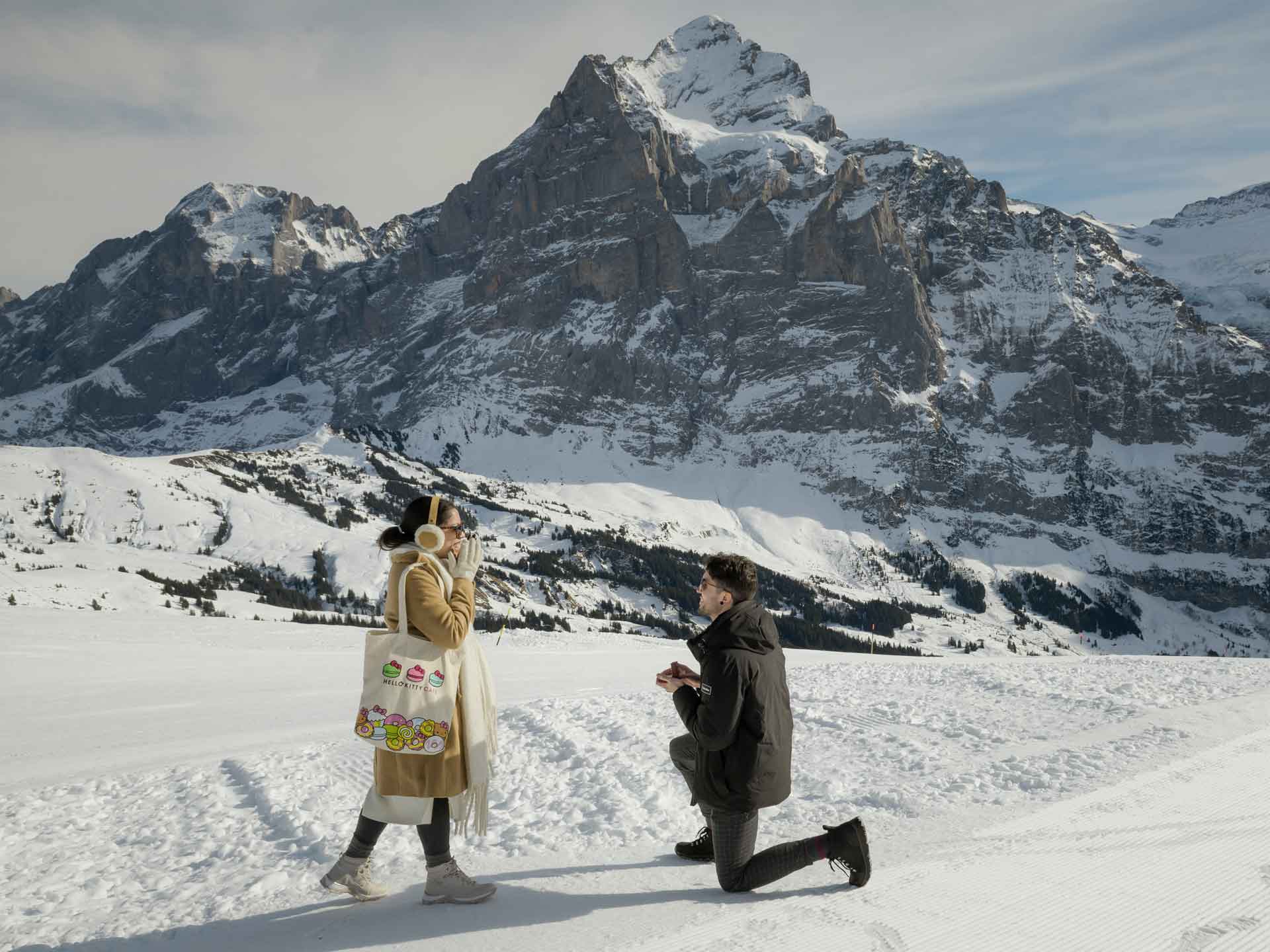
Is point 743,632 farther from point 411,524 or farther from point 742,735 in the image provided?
point 411,524

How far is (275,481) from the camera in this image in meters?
153

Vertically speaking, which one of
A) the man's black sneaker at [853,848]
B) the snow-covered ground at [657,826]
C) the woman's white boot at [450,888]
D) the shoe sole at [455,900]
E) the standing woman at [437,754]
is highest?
the standing woman at [437,754]

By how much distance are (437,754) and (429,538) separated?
1.41 metres

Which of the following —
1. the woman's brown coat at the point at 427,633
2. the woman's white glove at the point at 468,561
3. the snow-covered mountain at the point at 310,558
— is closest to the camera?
the woman's brown coat at the point at 427,633

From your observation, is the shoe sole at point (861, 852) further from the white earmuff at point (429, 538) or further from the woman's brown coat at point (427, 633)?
the white earmuff at point (429, 538)

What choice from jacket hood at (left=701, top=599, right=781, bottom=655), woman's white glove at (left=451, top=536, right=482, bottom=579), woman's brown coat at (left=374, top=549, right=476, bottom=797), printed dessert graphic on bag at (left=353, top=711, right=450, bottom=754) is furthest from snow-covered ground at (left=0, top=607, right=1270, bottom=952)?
woman's white glove at (left=451, top=536, right=482, bottom=579)

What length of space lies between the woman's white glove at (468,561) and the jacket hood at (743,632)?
1583 mm

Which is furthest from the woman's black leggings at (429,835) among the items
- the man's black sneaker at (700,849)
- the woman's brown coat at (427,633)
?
the man's black sneaker at (700,849)

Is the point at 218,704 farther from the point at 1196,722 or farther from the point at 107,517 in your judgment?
the point at 107,517

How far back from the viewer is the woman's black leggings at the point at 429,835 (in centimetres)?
568

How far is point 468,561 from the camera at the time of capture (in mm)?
5672

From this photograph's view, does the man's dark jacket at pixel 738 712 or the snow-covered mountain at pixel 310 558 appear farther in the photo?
the snow-covered mountain at pixel 310 558

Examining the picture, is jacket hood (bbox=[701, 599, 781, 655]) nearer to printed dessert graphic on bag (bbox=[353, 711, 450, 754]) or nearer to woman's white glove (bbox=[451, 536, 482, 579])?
woman's white glove (bbox=[451, 536, 482, 579])

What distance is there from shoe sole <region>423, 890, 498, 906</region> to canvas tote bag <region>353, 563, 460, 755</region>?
40.6 inches
